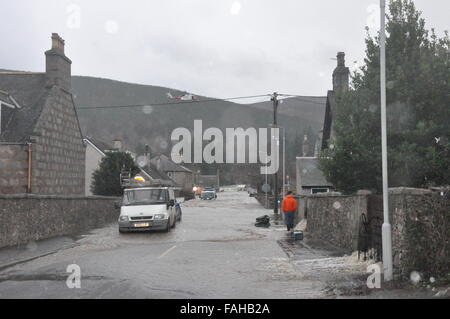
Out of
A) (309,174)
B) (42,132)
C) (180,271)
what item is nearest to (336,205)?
(180,271)

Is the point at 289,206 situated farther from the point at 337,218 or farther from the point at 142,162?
the point at 142,162

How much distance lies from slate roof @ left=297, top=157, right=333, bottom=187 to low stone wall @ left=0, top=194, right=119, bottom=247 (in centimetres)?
1867

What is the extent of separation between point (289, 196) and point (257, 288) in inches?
528

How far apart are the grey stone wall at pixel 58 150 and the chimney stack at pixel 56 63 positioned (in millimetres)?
472

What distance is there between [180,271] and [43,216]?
9757 mm

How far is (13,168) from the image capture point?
23875 mm

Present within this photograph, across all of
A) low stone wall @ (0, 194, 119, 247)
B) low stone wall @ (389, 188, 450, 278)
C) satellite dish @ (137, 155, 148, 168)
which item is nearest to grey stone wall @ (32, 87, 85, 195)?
low stone wall @ (0, 194, 119, 247)

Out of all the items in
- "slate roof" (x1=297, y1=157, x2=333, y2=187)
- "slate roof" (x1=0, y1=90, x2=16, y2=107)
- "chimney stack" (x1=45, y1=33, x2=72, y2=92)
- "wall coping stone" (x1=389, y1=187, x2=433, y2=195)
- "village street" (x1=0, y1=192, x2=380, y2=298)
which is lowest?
"village street" (x1=0, y1=192, x2=380, y2=298)

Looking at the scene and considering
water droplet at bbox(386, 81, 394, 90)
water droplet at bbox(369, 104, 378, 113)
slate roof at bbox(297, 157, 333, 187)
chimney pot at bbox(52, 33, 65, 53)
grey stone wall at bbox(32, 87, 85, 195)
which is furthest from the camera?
slate roof at bbox(297, 157, 333, 187)

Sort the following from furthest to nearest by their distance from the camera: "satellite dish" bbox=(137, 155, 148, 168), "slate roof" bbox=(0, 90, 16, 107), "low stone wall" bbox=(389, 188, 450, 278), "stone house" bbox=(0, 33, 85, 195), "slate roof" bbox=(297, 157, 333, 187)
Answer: "satellite dish" bbox=(137, 155, 148, 168)
"slate roof" bbox=(297, 157, 333, 187)
"slate roof" bbox=(0, 90, 16, 107)
"stone house" bbox=(0, 33, 85, 195)
"low stone wall" bbox=(389, 188, 450, 278)

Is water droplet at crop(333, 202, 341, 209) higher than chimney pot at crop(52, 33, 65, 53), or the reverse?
chimney pot at crop(52, 33, 65, 53)

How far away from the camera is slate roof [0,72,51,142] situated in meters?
25.0

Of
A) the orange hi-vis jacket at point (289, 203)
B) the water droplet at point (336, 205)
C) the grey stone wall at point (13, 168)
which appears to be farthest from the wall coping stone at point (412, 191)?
the grey stone wall at point (13, 168)

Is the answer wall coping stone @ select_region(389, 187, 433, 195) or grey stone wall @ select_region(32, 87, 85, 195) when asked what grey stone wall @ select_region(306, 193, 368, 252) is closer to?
wall coping stone @ select_region(389, 187, 433, 195)
